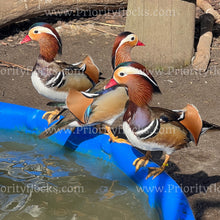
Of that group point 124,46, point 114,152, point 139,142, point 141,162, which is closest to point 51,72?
point 124,46

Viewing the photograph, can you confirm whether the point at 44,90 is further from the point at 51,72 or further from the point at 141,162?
the point at 141,162

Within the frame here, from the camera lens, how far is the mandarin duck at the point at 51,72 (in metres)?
4.23

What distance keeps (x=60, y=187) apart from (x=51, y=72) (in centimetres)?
127

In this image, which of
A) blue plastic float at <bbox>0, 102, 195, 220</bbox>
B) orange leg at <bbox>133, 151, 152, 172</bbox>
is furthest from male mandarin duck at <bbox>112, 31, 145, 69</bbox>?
orange leg at <bbox>133, 151, 152, 172</bbox>

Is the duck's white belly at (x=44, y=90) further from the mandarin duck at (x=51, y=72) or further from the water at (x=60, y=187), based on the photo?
the water at (x=60, y=187)

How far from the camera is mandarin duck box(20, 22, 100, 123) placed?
13.9 ft

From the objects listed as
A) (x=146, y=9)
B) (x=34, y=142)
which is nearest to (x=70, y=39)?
(x=146, y=9)

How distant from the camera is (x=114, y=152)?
382 cm

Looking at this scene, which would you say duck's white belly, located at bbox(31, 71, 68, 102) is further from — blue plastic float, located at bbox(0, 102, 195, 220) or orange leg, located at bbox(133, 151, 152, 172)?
orange leg, located at bbox(133, 151, 152, 172)

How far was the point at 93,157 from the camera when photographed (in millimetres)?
4043

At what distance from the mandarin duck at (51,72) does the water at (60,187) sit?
0.48 m

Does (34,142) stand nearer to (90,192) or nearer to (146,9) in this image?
(90,192)

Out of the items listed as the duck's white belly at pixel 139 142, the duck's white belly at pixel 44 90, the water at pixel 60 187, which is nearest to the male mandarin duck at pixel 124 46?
the duck's white belly at pixel 44 90

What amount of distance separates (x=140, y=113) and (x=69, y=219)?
0.91 meters
